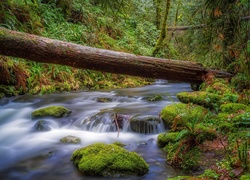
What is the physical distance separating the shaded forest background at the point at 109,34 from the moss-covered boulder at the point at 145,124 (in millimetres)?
1788

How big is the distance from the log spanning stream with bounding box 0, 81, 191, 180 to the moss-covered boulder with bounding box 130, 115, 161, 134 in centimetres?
9

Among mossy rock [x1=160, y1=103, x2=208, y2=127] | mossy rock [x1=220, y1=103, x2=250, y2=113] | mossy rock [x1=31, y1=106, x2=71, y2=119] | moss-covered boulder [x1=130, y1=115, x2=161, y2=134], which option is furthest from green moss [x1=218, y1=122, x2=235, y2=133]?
mossy rock [x1=31, y1=106, x2=71, y2=119]

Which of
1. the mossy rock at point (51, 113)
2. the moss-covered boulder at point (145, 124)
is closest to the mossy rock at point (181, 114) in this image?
the moss-covered boulder at point (145, 124)

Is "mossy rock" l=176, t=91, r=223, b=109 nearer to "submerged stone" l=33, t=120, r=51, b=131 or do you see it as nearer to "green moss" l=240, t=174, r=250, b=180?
"green moss" l=240, t=174, r=250, b=180

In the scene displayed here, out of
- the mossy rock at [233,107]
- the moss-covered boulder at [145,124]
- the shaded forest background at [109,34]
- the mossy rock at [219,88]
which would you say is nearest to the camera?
the mossy rock at [233,107]

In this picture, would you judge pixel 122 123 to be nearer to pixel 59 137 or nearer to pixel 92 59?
pixel 59 137

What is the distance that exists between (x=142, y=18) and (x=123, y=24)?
2546 millimetres

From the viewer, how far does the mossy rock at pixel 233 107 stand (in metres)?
4.97

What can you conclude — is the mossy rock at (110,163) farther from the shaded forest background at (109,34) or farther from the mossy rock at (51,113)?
the mossy rock at (51,113)

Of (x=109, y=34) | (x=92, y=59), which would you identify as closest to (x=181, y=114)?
(x=92, y=59)

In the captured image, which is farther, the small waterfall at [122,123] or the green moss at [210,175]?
the small waterfall at [122,123]

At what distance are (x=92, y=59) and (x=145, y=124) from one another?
1.78 m

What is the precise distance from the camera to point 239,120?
4434 mm

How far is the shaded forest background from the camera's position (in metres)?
5.51
